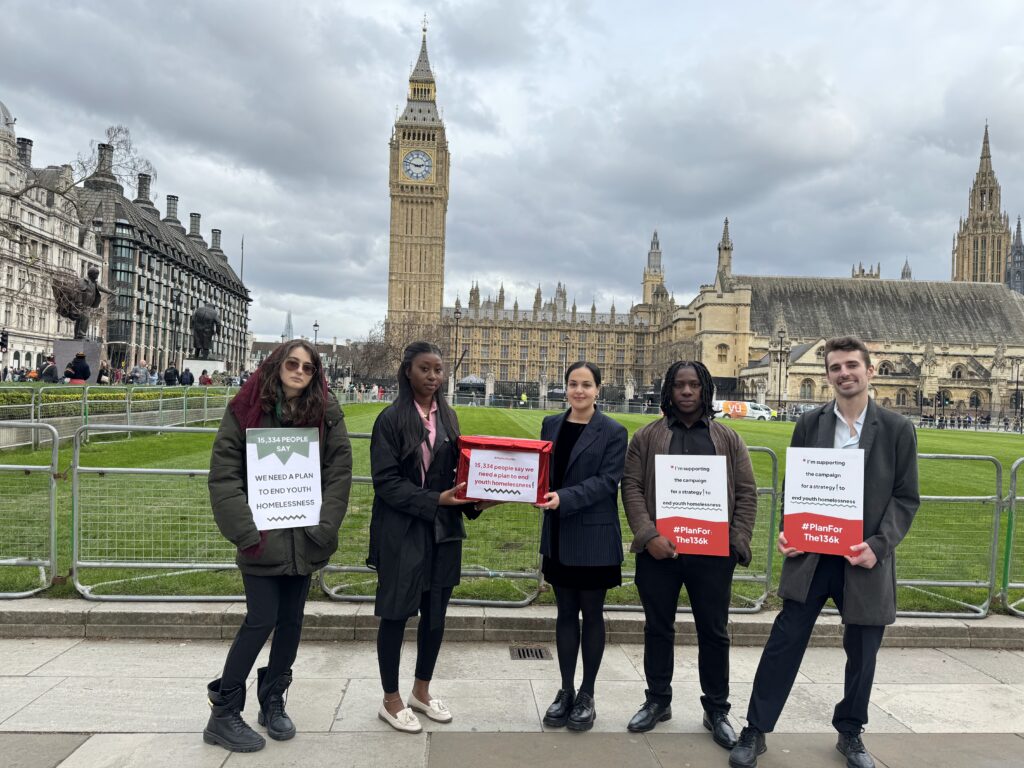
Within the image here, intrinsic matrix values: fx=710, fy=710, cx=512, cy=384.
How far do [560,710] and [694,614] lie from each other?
0.92m

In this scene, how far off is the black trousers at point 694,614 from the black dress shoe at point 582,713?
0.35 metres

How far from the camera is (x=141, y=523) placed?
582 centimetres

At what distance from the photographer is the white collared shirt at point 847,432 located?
3803 millimetres

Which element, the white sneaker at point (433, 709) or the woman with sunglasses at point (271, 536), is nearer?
the woman with sunglasses at point (271, 536)

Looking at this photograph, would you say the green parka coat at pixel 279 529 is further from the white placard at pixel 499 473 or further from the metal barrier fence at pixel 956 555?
the metal barrier fence at pixel 956 555

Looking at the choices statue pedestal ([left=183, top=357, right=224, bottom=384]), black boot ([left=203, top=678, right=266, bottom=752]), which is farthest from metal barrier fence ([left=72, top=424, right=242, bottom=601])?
statue pedestal ([left=183, top=357, right=224, bottom=384])

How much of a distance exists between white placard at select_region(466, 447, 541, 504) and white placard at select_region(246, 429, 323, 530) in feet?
2.84

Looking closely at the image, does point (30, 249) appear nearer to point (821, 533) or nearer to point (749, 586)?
point (749, 586)

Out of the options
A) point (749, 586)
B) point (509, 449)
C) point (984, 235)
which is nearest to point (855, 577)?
point (509, 449)

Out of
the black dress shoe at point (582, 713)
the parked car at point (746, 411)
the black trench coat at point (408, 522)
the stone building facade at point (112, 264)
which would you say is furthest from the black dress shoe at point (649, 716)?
the parked car at point (746, 411)

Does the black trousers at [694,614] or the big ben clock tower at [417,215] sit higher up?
the big ben clock tower at [417,215]

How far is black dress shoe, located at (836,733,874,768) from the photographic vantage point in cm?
353

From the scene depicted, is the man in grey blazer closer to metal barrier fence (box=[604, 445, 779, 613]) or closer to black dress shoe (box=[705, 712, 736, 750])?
black dress shoe (box=[705, 712, 736, 750])

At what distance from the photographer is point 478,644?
5.23 meters
